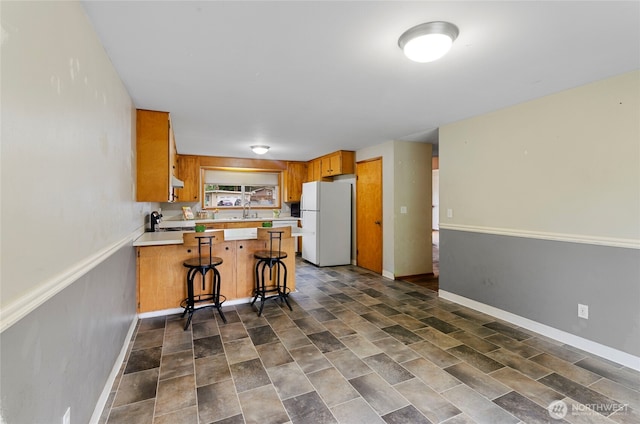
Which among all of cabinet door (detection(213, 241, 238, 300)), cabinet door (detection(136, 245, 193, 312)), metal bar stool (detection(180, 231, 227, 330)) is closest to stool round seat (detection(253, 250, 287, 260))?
cabinet door (detection(213, 241, 238, 300))

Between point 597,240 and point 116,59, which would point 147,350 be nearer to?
point 116,59

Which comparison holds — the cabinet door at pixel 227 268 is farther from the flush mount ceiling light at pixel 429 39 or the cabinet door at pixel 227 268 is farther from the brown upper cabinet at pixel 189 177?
the brown upper cabinet at pixel 189 177

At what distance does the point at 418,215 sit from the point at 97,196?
14.2 ft

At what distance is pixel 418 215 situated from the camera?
4898mm

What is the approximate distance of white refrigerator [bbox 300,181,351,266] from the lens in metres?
5.58

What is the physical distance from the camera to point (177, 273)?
3.30 m

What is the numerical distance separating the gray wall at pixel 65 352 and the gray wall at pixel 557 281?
3.55 m

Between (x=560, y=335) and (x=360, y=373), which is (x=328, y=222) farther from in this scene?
(x=560, y=335)

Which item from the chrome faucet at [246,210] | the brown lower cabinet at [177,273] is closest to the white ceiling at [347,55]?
the brown lower cabinet at [177,273]

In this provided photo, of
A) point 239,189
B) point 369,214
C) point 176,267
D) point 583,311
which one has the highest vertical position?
point 239,189

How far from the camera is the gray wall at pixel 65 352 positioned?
90 centimetres

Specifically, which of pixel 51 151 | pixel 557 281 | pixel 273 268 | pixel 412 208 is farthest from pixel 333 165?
pixel 51 151

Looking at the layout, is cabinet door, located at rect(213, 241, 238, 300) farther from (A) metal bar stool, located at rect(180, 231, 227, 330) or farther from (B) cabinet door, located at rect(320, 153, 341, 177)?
(B) cabinet door, located at rect(320, 153, 341, 177)

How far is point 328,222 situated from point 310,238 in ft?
1.75
